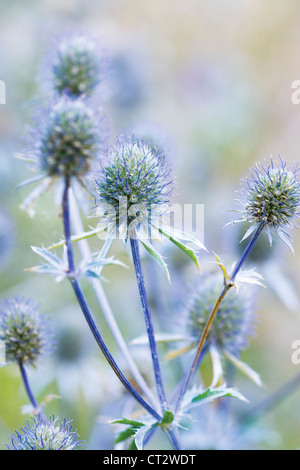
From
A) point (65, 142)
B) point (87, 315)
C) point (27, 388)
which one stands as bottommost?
point (27, 388)

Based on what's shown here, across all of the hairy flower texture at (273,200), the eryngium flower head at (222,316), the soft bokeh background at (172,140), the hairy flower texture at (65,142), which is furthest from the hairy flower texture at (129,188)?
the eryngium flower head at (222,316)

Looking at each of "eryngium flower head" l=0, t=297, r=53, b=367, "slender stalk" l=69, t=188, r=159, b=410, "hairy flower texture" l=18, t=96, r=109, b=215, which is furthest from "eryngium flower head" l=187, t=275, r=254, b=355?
"hairy flower texture" l=18, t=96, r=109, b=215

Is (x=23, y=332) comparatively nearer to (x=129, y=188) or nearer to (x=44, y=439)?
(x=44, y=439)

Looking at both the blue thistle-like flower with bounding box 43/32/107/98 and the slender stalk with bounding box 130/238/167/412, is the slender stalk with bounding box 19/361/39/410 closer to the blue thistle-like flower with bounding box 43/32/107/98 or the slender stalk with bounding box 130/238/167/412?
the slender stalk with bounding box 130/238/167/412

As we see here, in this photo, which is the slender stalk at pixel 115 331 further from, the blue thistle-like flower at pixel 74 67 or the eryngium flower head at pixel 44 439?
the blue thistle-like flower at pixel 74 67

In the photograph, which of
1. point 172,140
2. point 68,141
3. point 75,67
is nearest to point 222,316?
point 172,140
